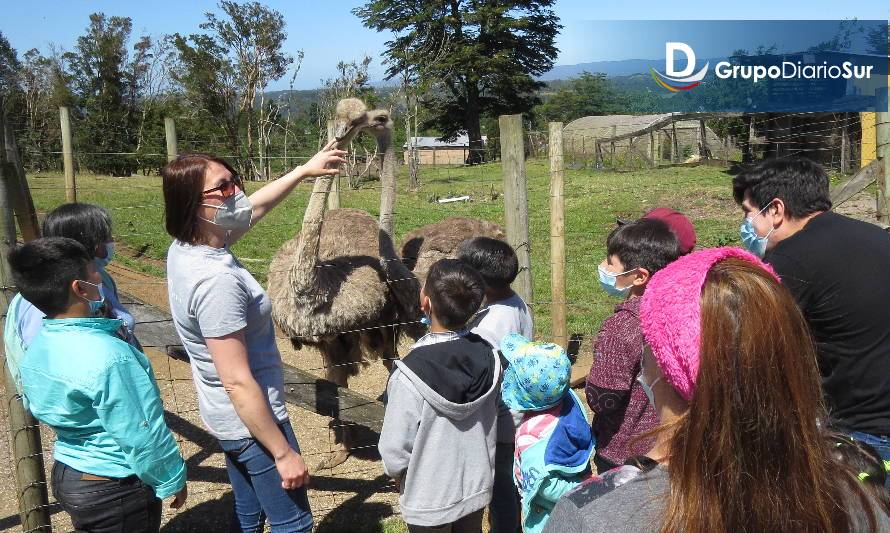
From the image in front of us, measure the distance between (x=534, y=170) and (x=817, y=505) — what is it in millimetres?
→ 20907

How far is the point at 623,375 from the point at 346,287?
112 inches

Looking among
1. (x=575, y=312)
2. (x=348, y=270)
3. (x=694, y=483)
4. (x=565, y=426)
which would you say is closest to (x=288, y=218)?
(x=575, y=312)

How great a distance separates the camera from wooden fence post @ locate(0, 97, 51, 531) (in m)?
3.31

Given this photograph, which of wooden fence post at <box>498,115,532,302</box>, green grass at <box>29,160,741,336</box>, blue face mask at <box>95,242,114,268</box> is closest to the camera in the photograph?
blue face mask at <box>95,242,114,268</box>

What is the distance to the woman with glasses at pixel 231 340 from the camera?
238 centimetres

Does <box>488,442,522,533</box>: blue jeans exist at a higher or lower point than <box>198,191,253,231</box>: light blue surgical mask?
lower

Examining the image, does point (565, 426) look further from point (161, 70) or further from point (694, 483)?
point (161, 70)

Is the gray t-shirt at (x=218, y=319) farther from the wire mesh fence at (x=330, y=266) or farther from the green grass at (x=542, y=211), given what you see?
the green grass at (x=542, y=211)

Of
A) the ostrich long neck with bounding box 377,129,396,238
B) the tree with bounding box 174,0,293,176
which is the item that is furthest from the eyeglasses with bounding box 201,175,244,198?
the tree with bounding box 174,0,293,176

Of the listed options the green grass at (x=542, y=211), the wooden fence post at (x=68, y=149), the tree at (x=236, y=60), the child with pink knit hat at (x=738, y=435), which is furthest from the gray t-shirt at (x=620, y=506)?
the tree at (x=236, y=60)

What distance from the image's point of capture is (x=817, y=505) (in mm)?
1186

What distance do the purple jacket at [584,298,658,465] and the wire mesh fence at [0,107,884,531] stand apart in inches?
60.3

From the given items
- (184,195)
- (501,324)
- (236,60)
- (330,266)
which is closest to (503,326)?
(501,324)

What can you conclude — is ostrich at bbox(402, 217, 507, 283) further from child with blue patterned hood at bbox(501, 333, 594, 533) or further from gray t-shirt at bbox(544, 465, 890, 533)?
gray t-shirt at bbox(544, 465, 890, 533)
